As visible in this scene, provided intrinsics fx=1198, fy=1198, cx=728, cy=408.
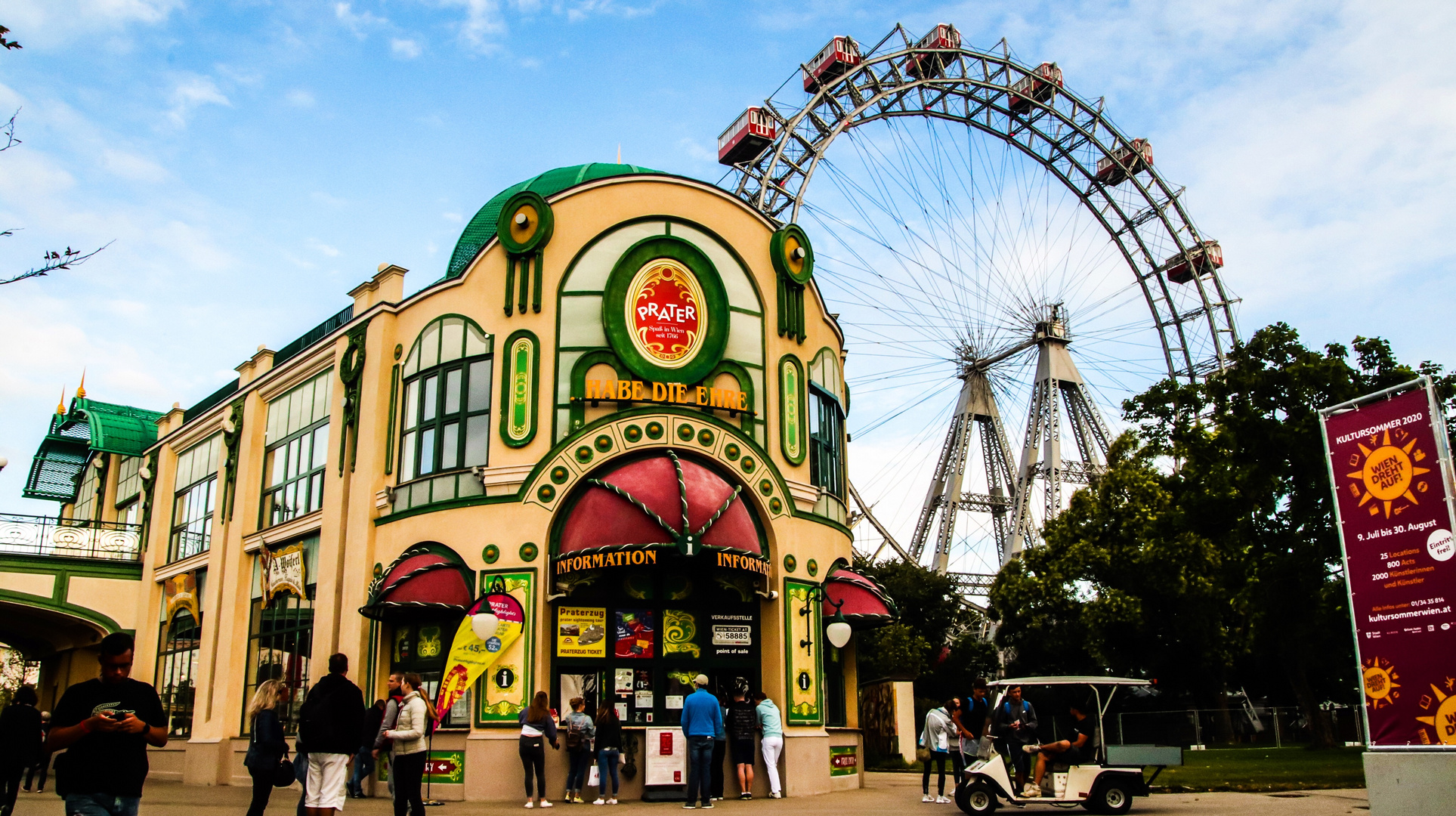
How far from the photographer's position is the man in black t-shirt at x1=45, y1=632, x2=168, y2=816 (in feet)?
25.8

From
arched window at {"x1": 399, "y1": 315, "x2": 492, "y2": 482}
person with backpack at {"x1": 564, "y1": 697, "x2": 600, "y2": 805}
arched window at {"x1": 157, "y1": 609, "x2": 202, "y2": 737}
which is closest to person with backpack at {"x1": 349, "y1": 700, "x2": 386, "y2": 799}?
person with backpack at {"x1": 564, "y1": 697, "x2": 600, "y2": 805}

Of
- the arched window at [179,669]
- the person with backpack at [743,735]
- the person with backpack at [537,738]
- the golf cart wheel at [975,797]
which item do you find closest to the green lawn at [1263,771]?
the golf cart wheel at [975,797]

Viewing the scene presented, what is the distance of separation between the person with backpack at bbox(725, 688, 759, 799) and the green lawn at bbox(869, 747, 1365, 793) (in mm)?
7124

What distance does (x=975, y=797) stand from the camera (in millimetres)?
16703

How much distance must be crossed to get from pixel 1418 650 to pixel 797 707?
37.2 ft

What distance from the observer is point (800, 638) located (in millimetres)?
22391

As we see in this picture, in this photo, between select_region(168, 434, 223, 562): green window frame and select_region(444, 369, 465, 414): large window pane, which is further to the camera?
select_region(168, 434, 223, 562): green window frame

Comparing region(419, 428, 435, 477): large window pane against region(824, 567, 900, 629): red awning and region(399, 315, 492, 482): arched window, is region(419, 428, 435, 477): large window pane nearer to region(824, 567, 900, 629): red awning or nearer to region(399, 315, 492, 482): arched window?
region(399, 315, 492, 482): arched window

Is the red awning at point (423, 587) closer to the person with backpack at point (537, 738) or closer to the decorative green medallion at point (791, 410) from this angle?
the person with backpack at point (537, 738)

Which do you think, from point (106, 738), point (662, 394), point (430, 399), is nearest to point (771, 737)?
point (662, 394)

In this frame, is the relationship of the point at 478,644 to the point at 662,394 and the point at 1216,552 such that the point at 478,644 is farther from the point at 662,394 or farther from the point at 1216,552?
the point at 1216,552

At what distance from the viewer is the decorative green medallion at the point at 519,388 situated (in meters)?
21.9

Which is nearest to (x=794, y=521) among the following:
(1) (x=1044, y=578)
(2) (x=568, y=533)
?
(2) (x=568, y=533)

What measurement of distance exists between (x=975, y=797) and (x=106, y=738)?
12022mm
